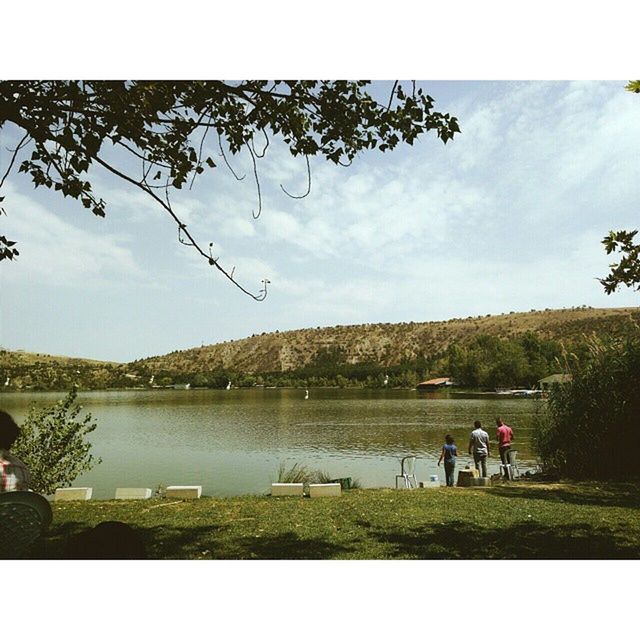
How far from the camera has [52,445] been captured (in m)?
6.40

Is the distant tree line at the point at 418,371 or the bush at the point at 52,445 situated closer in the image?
the bush at the point at 52,445

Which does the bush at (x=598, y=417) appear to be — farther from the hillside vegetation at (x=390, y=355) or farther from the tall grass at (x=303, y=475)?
the tall grass at (x=303, y=475)

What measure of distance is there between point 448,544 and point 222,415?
15.2m

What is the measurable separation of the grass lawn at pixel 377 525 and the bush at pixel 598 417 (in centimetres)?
194

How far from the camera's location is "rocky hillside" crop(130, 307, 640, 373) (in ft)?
32.7

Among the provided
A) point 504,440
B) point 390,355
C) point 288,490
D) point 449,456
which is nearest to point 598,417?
point 504,440

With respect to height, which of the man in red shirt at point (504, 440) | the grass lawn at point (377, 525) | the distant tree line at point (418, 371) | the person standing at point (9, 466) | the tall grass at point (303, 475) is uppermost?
the distant tree line at point (418, 371)

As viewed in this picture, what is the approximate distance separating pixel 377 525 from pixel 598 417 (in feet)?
18.3

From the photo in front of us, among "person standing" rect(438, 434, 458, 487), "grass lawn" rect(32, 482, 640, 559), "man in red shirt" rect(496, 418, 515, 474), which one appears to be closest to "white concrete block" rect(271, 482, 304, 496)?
"grass lawn" rect(32, 482, 640, 559)

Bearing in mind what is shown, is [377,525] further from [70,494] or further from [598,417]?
[598,417]

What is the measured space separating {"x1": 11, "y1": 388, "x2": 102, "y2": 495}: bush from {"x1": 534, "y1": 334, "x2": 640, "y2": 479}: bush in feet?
24.3

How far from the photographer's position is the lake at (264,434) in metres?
9.61

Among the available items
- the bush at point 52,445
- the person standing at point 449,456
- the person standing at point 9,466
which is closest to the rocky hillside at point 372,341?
the person standing at point 449,456

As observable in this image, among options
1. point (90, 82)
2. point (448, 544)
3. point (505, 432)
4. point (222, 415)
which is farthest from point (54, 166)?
point (222, 415)
